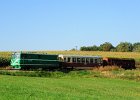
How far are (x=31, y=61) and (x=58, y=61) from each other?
5.45 metres

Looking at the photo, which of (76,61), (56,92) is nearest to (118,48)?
(76,61)

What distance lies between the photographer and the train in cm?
5516

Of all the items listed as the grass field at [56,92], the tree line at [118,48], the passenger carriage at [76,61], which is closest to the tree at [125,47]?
the tree line at [118,48]

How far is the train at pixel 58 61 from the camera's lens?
55156 millimetres

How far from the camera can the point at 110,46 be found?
16125 centimetres

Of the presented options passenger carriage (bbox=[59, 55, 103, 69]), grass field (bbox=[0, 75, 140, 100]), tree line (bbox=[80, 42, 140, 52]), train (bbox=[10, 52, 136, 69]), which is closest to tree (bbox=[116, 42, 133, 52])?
tree line (bbox=[80, 42, 140, 52])

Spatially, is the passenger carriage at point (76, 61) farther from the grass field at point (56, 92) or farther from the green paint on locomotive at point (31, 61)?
the grass field at point (56, 92)

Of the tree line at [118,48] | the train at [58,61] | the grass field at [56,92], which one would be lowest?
the grass field at [56,92]

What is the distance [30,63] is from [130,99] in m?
32.7

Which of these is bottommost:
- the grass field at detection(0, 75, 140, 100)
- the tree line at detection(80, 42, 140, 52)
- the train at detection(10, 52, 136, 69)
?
the grass field at detection(0, 75, 140, 100)

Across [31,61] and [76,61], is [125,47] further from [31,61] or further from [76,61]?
[31,61]

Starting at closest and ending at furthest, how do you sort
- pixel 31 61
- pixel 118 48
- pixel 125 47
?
pixel 31 61, pixel 118 48, pixel 125 47

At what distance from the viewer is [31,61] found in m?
55.3

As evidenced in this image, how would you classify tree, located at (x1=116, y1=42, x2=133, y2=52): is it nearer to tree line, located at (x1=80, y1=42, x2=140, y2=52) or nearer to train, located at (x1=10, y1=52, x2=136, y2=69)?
tree line, located at (x1=80, y1=42, x2=140, y2=52)
